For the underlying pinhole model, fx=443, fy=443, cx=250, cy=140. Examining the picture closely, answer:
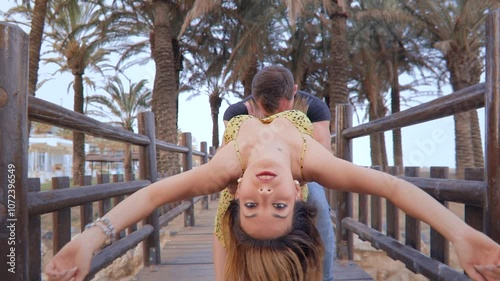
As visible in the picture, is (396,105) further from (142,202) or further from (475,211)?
(142,202)

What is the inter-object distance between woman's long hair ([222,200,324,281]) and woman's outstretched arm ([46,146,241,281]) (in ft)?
0.57

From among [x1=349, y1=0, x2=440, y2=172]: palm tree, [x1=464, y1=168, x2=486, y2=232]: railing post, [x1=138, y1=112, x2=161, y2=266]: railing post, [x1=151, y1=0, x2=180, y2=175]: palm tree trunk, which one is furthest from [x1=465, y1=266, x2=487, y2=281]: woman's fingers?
[x1=349, y1=0, x2=440, y2=172]: palm tree

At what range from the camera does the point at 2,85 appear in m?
1.56

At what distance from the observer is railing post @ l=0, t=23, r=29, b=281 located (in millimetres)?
1548

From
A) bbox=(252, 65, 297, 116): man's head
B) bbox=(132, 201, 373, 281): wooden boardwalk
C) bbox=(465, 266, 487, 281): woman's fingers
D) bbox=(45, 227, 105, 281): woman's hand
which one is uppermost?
bbox=(252, 65, 297, 116): man's head

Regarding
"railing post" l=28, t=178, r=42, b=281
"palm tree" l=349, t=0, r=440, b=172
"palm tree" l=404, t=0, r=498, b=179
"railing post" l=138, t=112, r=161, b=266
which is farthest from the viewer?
Answer: "palm tree" l=349, t=0, r=440, b=172

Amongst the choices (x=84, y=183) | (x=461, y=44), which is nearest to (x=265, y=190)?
(x=84, y=183)

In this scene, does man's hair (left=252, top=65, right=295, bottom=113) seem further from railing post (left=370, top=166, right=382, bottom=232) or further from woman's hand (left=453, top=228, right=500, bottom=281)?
railing post (left=370, top=166, right=382, bottom=232)

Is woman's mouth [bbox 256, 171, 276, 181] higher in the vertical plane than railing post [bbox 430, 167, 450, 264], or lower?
higher

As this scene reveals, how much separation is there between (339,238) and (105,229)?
277cm

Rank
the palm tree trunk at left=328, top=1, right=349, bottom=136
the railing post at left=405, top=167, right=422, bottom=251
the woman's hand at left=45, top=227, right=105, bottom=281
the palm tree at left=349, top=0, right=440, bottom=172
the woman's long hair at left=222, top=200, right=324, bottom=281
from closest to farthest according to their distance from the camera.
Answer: the woman's hand at left=45, top=227, right=105, bottom=281
the woman's long hair at left=222, top=200, right=324, bottom=281
the railing post at left=405, top=167, right=422, bottom=251
the palm tree trunk at left=328, top=1, right=349, bottom=136
the palm tree at left=349, top=0, right=440, bottom=172

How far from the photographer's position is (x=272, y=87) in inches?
96.5

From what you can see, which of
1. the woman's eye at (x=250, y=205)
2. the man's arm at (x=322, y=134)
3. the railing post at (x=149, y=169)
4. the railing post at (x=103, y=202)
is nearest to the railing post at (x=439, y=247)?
the man's arm at (x=322, y=134)

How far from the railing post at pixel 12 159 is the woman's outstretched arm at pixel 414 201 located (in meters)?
1.14
